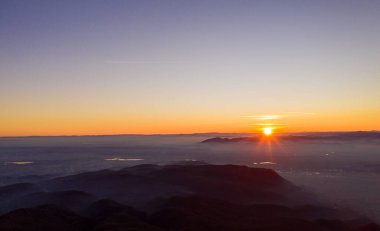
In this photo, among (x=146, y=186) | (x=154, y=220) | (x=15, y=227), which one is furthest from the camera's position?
(x=146, y=186)

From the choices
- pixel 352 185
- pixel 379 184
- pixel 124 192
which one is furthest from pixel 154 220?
pixel 379 184

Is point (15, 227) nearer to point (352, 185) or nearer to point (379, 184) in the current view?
point (352, 185)

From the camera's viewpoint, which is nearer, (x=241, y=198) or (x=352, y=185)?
(x=241, y=198)

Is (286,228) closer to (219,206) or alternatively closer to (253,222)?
(253,222)

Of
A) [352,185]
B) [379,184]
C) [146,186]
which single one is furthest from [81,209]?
[379,184]

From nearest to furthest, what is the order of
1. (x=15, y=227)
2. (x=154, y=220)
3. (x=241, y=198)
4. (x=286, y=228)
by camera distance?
(x=15, y=227) → (x=286, y=228) → (x=154, y=220) → (x=241, y=198)

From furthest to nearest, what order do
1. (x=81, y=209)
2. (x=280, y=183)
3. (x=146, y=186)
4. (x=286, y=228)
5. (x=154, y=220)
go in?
(x=280, y=183), (x=146, y=186), (x=81, y=209), (x=154, y=220), (x=286, y=228)
